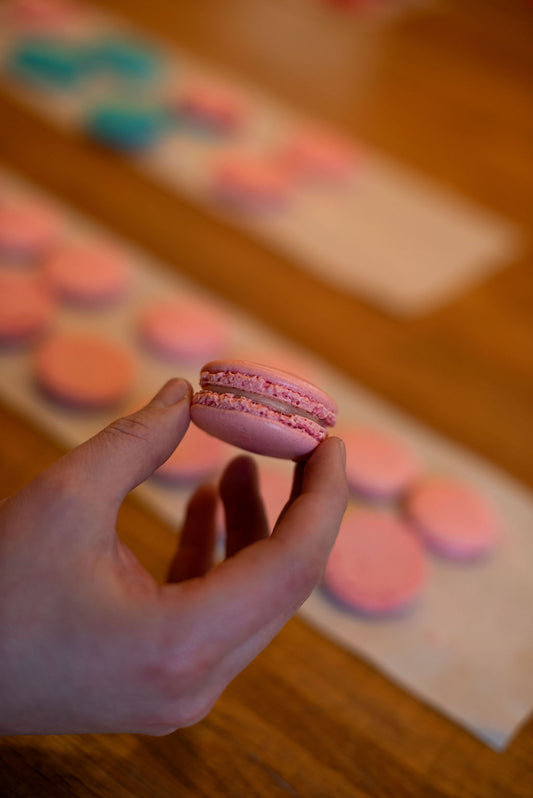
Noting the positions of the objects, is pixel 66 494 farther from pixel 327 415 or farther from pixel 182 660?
pixel 327 415

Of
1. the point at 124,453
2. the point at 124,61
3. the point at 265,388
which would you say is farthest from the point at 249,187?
the point at 124,453

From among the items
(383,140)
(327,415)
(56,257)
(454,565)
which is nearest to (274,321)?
(56,257)

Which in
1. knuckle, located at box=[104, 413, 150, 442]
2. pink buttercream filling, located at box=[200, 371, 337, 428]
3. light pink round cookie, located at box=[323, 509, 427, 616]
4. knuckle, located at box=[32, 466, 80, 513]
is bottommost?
light pink round cookie, located at box=[323, 509, 427, 616]

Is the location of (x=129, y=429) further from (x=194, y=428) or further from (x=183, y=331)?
(x=183, y=331)

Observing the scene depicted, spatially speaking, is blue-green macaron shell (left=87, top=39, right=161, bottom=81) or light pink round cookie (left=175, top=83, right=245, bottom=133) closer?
light pink round cookie (left=175, top=83, right=245, bottom=133)

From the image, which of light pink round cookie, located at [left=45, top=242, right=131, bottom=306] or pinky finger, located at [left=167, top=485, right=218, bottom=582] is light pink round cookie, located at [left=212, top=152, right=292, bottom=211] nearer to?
light pink round cookie, located at [left=45, top=242, right=131, bottom=306]

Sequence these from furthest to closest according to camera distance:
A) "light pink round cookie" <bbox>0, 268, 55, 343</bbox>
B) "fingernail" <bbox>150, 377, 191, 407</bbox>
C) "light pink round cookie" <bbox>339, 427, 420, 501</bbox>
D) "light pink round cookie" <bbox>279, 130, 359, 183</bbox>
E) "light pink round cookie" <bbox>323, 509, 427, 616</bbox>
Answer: "light pink round cookie" <bbox>279, 130, 359, 183</bbox>
"light pink round cookie" <bbox>0, 268, 55, 343</bbox>
"light pink round cookie" <bbox>339, 427, 420, 501</bbox>
"light pink round cookie" <bbox>323, 509, 427, 616</bbox>
"fingernail" <bbox>150, 377, 191, 407</bbox>

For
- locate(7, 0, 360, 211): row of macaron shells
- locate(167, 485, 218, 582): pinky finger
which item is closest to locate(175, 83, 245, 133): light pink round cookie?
locate(7, 0, 360, 211): row of macaron shells
